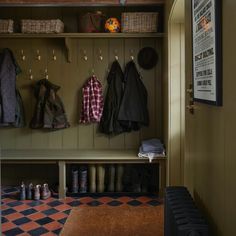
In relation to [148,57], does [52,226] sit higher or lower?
lower

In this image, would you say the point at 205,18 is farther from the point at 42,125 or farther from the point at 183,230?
the point at 42,125

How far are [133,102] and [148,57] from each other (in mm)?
638

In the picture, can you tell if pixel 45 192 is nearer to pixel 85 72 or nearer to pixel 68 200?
pixel 68 200

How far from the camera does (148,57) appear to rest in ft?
14.2

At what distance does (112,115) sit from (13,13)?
1.88 m

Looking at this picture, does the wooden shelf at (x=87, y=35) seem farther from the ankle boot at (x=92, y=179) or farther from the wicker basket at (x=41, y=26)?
the ankle boot at (x=92, y=179)

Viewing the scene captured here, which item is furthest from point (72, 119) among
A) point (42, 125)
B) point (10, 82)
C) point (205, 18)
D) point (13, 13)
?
point (205, 18)

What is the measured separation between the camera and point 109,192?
4121 mm

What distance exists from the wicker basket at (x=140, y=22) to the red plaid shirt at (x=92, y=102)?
0.81m

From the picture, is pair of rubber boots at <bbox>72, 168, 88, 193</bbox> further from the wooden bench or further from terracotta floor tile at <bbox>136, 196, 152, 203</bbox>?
terracotta floor tile at <bbox>136, 196, 152, 203</bbox>

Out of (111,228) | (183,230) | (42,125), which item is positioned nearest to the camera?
(183,230)

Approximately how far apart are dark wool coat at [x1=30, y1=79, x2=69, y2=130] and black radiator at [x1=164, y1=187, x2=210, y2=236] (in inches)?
94.1

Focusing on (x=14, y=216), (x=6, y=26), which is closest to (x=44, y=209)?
(x=14, y=216)

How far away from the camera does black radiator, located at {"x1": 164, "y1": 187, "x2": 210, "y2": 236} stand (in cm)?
159
